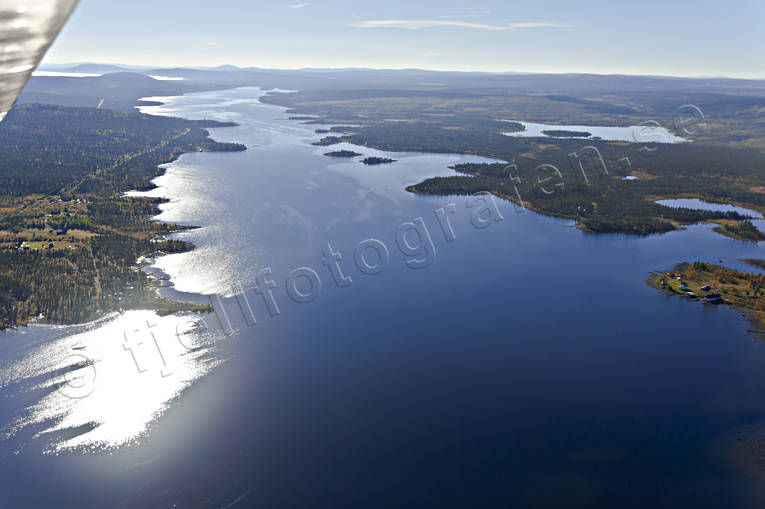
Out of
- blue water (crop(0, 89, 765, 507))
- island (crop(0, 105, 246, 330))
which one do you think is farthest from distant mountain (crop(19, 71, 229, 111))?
blue water (crop(0, 89, 765, 507))

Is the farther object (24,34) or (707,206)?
(707,206)

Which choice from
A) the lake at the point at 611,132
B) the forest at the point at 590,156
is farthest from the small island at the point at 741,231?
the lake at the point at 611,132

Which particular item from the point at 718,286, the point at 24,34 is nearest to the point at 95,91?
the point at 718,286

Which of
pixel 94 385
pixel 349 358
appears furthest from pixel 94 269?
pixel 349 358

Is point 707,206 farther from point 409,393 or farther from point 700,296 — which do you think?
point 409,393

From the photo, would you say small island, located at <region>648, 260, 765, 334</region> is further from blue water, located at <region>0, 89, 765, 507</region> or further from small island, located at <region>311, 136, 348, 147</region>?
small island, located at <region>311, 136, 348, 147</region>
